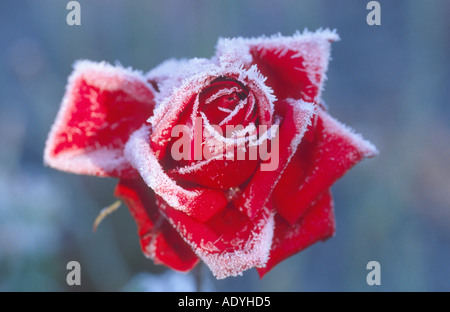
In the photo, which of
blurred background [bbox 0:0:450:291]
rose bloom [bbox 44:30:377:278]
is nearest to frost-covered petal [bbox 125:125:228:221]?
rose bloom [bbox 44:30:377:278]

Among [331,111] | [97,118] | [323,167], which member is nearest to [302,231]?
[323,167]

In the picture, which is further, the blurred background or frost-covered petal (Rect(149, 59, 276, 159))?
the blurred background

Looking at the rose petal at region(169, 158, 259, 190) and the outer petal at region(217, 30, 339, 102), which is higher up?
the outer petal at region(217, 30, 339, 102)

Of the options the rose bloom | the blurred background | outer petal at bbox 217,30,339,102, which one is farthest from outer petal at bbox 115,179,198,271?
the blurred background

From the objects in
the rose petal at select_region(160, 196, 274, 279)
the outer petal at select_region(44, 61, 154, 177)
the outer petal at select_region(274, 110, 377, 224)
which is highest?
the outer petal at select_region(44, 61, 154, 177)

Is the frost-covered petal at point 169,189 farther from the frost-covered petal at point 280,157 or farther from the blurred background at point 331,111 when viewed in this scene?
the blurred background at point 331,111

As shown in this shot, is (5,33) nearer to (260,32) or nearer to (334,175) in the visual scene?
(260,32)

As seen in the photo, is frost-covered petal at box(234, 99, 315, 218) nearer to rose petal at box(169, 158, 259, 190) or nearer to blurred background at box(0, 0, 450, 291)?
rose petal at box(169, 158, 259, 190)

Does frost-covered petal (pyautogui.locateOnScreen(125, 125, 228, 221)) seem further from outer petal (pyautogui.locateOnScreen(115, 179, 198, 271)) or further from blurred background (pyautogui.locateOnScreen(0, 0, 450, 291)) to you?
blurred background (pyautogui.locateOnScreen(0, 0, 450, 291))

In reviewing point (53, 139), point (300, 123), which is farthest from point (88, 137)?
point (300, 123)
